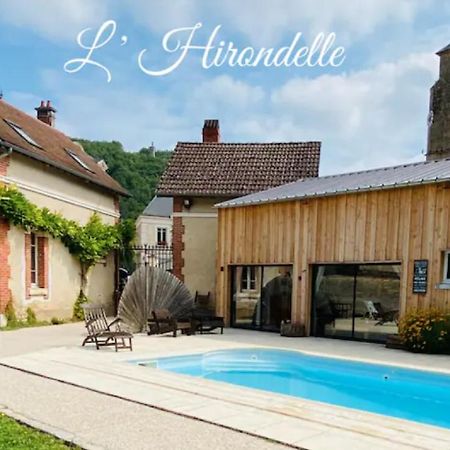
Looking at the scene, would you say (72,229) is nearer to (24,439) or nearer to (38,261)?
(38,261)

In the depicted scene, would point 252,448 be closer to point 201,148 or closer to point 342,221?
point 342,221

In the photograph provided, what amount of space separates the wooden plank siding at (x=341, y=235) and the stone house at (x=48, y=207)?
5366mm

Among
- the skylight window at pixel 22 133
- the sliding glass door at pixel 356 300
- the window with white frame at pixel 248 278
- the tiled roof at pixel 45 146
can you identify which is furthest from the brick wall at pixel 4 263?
the sliding glass door at pixel 356 300

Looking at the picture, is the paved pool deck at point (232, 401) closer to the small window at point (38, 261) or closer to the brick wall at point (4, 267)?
the brick wall at point (4, 267)

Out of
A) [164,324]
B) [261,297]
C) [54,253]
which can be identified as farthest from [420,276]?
[54,253]

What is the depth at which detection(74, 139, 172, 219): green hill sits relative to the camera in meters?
40.4

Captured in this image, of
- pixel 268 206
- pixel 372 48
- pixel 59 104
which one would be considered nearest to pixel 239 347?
pixel 268 206

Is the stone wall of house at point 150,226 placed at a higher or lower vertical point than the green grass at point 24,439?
higher

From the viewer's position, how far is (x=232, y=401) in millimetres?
5941

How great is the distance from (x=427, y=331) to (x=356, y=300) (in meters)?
2.54

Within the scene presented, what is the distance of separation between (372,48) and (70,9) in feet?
22.5

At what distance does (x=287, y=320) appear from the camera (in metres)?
14.3

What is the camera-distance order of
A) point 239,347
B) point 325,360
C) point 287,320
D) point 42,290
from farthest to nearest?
1. point 42,290
2. point 287,320
3. point 239,347
4. point 325,360

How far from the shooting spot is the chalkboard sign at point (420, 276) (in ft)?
36.4
